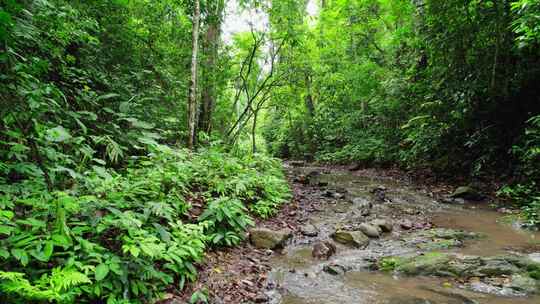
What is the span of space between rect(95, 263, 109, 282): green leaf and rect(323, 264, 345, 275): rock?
2.84 meters

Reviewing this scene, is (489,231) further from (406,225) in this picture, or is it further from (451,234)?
(406,225)

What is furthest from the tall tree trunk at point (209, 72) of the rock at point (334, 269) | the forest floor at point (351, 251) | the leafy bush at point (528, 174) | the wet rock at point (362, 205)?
the leafy bush at point (528, 174)

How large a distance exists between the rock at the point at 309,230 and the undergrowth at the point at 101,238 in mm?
1641

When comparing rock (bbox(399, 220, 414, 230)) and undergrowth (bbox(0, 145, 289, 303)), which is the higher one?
undergrowth (bbox(0, 145, 289, 303))

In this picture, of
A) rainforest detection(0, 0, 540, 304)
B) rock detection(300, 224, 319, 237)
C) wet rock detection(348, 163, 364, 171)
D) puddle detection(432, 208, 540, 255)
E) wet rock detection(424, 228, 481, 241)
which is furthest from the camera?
wet rock detection(348, 163, 364, 171)

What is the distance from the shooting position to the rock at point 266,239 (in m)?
4.90

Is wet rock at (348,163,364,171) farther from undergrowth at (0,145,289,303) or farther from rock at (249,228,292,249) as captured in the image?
undergrowth at (0,145,289,303)

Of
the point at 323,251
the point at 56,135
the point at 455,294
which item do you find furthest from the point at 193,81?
the point at 455,294

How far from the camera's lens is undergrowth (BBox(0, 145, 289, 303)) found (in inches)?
91.4

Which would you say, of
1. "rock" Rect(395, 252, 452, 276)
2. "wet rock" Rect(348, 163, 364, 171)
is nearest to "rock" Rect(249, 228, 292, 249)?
"rock" Rect(395, 252, 452, 276)

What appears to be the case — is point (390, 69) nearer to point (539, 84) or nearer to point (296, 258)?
point (539, 84)

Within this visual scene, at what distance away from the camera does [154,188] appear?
4.23m

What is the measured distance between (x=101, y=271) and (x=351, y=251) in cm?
389

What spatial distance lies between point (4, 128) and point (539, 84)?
11.9 m
